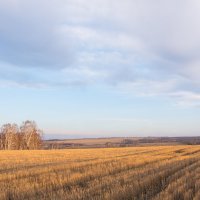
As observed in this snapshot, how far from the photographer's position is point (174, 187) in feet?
36.4

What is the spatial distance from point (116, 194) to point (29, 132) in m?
89.4

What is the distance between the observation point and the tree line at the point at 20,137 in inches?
3804

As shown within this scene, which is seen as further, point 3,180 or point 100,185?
point 3,180

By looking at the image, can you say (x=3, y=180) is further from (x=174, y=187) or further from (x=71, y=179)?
(x=174, y=187)

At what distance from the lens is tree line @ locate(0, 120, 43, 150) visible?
96.6m

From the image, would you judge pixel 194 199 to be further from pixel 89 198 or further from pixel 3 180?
pixel 3 180

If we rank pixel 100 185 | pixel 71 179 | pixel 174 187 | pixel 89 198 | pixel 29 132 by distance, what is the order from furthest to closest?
pixel 29 132
pixel 71 179
pixel 100 185
pixel 174 187
pixel 89 198

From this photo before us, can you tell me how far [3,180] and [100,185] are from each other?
16.1 ft

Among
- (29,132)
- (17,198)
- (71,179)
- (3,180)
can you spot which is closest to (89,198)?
(17,198)

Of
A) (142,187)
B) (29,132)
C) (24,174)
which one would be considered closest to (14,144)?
(29,132)

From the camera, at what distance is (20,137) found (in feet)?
322

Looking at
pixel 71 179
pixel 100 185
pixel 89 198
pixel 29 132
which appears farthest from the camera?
pixel 29 132

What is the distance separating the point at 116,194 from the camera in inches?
392

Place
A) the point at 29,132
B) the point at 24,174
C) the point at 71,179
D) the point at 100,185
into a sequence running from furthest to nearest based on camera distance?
the point at 29,132
the point at 24,174
the point at 71,179
the point at 100,185
